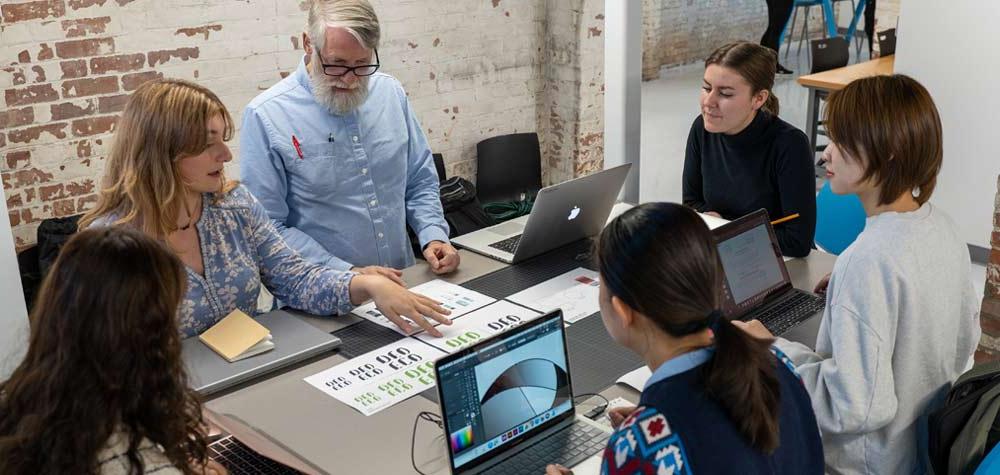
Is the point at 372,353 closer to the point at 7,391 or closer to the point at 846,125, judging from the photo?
the point at 7,391

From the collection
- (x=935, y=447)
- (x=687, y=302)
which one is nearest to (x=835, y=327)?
(x=935, y=447)

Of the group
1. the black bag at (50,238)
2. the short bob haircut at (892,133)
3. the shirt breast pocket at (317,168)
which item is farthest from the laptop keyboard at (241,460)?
the black bag at (50,238)

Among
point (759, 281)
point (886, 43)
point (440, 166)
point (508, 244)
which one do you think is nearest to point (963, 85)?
point (886, 43)

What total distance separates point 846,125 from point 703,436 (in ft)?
2.91

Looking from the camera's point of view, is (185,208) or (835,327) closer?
(835,327)

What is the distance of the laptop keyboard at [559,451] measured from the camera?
189 cm

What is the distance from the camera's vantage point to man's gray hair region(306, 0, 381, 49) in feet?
9.26

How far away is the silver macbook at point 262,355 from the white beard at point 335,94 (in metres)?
0.77

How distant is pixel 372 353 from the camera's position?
2369 mm

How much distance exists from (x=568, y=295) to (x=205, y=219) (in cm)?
102

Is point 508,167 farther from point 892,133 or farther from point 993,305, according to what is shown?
Answer: point 892,133

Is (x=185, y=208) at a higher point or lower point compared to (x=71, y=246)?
lower

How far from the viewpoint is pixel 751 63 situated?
3088mm

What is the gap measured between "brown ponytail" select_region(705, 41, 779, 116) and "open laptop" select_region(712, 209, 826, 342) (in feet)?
1.99
